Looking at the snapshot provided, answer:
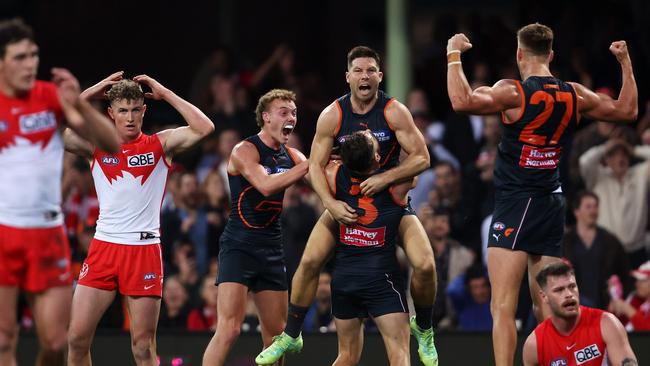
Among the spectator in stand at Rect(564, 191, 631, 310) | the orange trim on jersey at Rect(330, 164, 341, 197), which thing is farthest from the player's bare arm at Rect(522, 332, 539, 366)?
the spectator in stand at Rect(564, 191, 631, 310)

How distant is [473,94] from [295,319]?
2.22m

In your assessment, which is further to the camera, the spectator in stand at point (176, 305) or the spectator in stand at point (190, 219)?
the spectator in stand at point (190, 219)

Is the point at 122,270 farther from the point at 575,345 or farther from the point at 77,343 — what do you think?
the point at 575,345

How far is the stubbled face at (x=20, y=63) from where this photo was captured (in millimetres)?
7684

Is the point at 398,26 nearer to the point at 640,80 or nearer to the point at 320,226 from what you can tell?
the point at 640,80

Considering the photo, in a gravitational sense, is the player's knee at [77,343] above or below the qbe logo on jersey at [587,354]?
above

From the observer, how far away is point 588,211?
1248cm

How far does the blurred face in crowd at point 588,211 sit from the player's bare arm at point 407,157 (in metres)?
3.60

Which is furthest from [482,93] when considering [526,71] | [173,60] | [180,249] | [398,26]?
[173,60]

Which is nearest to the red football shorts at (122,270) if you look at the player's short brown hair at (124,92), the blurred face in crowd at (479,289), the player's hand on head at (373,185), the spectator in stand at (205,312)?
the player's short brown hair at (124,92)

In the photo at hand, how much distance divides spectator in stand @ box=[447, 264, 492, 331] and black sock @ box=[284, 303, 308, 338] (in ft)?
10.1

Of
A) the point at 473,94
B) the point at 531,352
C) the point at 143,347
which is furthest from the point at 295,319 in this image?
the point at 473,94

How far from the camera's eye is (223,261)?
9891 mm

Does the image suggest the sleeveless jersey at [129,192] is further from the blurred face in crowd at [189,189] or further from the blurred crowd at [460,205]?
the blurred face in crowd at [189,189]
